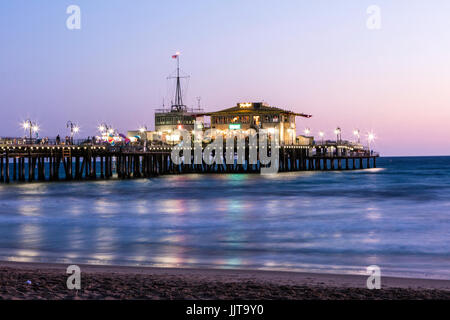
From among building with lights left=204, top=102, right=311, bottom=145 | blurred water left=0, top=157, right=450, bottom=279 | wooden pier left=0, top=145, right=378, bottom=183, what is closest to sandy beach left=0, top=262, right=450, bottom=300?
blurred water left=0, top=157, right=450, bottom=279

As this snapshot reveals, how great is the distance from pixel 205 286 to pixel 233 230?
543 inches

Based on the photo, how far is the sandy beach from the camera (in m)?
10.0

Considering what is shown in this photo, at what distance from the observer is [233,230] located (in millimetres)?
24734

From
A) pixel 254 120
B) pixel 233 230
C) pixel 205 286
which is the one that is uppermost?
pixel 254 120

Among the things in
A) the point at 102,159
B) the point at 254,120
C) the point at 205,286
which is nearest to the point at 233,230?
the point at 205,286

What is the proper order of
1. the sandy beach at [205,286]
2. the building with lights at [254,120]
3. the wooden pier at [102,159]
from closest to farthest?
1. the sandy beach at [205,286]
2. the wooden pier at [102,159]
3. the building with lights at [254,120]

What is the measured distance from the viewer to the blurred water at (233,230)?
54.9ft

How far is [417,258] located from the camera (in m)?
17.2

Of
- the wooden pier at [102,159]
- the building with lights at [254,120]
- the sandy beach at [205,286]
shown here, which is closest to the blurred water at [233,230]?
the sandy beach at [205,286]

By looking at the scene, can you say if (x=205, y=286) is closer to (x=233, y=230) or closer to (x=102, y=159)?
(x=233, y=230)

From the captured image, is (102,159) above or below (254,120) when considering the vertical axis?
below

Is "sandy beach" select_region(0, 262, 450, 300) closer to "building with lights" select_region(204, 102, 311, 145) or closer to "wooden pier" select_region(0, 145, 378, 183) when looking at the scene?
"wooden pier" select_region(0, 145, 378, 183)

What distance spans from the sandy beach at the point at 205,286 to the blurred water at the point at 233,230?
2.11 m

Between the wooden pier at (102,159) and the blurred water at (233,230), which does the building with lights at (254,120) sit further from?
the blurred water at (233,230)
